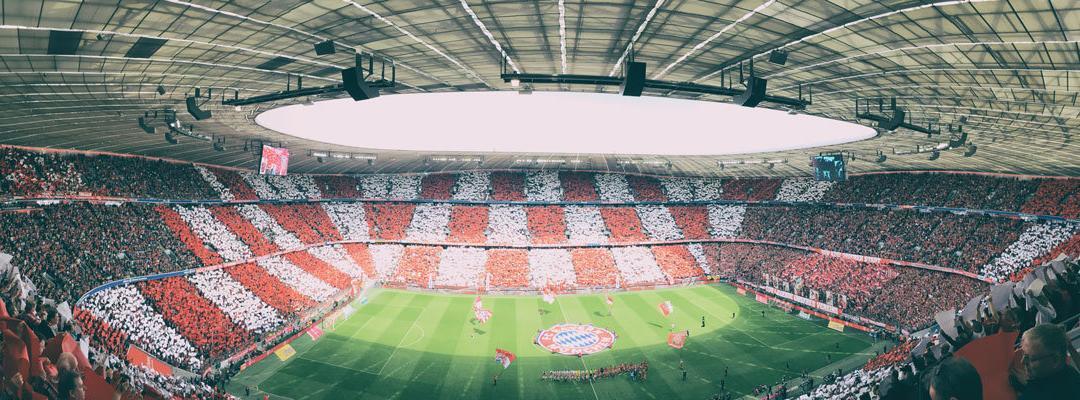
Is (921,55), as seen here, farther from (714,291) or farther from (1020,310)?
(714,291)

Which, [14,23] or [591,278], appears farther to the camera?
[591,278]

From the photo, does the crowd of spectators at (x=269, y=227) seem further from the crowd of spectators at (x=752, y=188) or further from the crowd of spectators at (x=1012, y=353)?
the crowd of spectators at (x=752, y=188)

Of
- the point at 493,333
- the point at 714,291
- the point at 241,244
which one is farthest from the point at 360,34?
the point at 714,291

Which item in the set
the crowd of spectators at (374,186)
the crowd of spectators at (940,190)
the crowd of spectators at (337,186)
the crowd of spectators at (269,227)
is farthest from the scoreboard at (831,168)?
the crowd of spectators at (337,186)

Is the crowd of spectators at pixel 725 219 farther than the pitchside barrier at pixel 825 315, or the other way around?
the crowd of spectators at pixel 725 219

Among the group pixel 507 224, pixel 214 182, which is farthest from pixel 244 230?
pixel 507 224

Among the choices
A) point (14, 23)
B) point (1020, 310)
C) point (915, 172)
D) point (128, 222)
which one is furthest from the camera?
point (915, 172)
